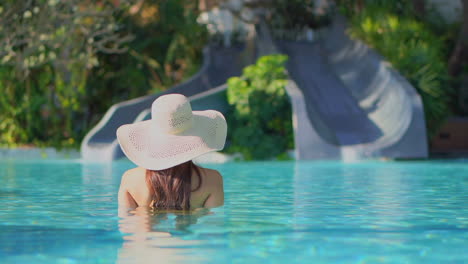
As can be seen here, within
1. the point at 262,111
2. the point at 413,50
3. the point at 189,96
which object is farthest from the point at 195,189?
the point at 189,96

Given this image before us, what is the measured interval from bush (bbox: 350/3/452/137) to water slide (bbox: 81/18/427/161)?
400mm

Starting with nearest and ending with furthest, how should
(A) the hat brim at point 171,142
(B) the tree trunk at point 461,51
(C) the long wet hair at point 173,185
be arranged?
(A) the hat brim at point 171,142, (C) the long wet hair at point 173,185, (B) the tree trunk at point 461,51

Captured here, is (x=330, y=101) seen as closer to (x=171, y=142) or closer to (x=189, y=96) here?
(x=189, y=96)

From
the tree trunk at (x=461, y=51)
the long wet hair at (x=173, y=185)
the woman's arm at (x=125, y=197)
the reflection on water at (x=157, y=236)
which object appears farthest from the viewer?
the tree trunk at (x=461, y=51)

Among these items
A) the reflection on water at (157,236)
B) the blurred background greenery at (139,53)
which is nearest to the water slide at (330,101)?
the blurred background greenery at (139,53)

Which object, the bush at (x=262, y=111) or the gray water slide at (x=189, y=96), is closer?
the gray water slide at (x=189, y=96)

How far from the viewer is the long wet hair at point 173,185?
5367mm

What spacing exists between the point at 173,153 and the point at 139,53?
20.2m

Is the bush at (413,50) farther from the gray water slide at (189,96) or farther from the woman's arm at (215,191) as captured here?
the woman's arm at (215,191)

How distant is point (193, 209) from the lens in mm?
5750

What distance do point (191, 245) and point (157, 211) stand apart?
0.80 meters

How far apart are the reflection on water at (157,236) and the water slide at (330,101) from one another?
12.0 metres

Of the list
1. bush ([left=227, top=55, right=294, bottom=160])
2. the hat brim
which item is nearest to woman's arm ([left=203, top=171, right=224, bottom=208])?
the hat brim

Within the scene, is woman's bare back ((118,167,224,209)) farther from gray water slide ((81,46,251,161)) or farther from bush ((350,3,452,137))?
bush ((350,3,452,137))
